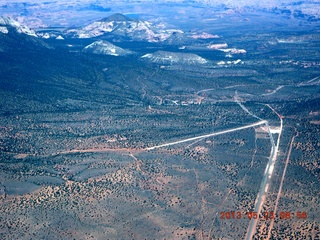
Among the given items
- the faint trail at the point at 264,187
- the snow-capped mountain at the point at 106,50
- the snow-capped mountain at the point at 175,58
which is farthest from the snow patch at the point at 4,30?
the faint trail at the point at 264,187

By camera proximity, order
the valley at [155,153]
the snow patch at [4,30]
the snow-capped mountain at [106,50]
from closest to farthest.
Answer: the valley at [155,153] < the snow-capped mountain at [106,50] < the snow patch at [4,30]

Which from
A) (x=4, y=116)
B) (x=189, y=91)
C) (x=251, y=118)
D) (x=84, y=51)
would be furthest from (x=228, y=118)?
(x=84, y=51)

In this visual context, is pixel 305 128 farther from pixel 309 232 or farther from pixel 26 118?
pixel 26 118

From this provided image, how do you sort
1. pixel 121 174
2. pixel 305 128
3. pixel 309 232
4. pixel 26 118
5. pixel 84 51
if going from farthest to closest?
pixel 84 51, pixel 26 118, pixel 305 128, pixel 121 174, pixel 309 232

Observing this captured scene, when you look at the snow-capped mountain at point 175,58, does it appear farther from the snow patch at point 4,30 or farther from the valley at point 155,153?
the snow patch at point 4,30
